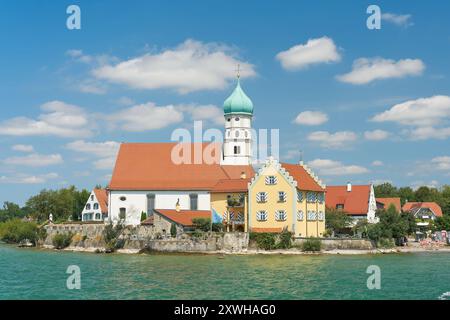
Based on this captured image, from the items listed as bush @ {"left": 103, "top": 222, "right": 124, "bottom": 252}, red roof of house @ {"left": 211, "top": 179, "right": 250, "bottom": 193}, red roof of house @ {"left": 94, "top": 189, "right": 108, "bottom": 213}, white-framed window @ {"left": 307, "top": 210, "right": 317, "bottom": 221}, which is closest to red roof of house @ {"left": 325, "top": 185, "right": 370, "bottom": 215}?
white-framed window @ {"left": 307, "top": 210, "right": 317, "bottom": 221}

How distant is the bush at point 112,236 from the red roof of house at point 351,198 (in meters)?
30.0

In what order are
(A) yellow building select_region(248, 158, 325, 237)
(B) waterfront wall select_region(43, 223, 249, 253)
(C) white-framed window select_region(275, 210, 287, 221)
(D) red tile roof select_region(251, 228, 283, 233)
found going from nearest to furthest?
(B) waterfront wall select_region(43, 223, 249, 253) → (D) red tile roof select_region(251, 228, 283, 233) → (A) yellow building select_region(248, 158, 325, 237) → (C) white-framed window select_region(275, 210, 287, 221)

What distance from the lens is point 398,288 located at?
127 feet

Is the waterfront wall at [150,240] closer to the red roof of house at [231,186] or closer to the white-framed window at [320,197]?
the red roof of house at [231,186]

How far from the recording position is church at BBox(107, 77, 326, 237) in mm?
69500

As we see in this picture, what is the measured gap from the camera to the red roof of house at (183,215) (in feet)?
234

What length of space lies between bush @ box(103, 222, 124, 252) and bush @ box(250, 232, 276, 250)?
1612 centimetres

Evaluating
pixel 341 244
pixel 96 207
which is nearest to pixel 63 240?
pixel 96 207

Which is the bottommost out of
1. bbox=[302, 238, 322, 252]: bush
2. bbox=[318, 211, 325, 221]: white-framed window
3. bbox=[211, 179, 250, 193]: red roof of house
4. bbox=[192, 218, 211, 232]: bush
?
bbox=[302, 238, 322, 252]: bush

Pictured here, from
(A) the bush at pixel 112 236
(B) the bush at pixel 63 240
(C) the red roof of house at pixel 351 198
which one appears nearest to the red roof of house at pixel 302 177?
(C) the red roof of house at pixel 351 198

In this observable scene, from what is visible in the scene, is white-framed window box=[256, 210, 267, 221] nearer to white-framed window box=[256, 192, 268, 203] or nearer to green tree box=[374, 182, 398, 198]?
white-framed window box=[256, 192, 268, 203]

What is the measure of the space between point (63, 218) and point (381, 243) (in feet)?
179

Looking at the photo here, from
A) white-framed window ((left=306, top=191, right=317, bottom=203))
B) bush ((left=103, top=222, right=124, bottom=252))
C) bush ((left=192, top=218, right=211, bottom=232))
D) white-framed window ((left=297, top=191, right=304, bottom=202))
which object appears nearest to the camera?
white-framed window ((left=297, top=191, right=304, bottom=202))
